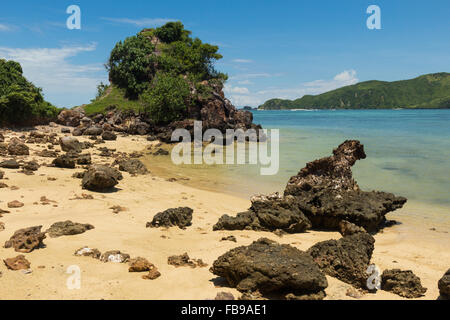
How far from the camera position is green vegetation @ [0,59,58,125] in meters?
30.0

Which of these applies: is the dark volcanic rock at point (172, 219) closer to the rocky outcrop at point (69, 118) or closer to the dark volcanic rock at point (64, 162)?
the dark volcanic rock at point (64, 162)

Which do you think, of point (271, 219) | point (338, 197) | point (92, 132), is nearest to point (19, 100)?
point (92, 132)

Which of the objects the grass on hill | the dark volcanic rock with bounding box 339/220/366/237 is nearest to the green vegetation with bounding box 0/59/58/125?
the grass on hill

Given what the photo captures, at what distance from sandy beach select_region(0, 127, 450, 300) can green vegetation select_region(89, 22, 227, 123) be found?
87.0ft

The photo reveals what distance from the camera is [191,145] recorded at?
113ft

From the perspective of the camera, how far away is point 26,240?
682 cm

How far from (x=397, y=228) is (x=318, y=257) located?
17.2 ft

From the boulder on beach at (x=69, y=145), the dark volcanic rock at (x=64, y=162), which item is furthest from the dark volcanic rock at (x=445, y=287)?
the boulder on beach at (x=69, y=145)

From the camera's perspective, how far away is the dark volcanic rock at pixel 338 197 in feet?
33.3

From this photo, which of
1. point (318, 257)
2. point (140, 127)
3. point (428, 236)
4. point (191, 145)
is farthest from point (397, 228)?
point (140, 127)

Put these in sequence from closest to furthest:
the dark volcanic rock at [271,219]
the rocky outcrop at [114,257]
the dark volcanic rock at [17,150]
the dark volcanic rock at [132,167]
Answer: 1. the rocky outcrop at [114,257]
2. the dark volcanic rock at [271,219]
3. the dark volcanic rock at [132,167]
4. the dark volcanic rock at [17,150]

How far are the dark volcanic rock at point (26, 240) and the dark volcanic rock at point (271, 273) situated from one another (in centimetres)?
367
